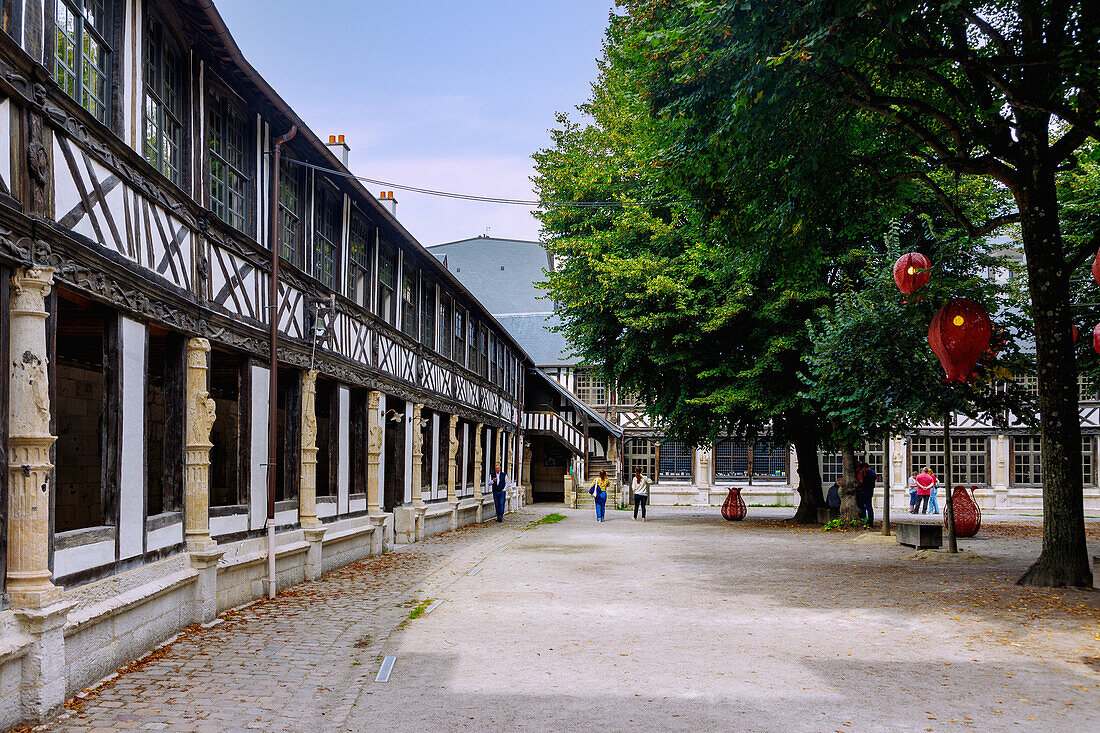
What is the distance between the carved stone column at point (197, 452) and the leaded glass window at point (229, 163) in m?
1.84

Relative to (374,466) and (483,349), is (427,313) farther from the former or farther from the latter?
(483,349)

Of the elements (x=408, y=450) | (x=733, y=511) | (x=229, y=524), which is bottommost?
(x=733, y=511)

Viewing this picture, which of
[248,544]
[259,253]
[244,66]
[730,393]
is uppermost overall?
[244,66]

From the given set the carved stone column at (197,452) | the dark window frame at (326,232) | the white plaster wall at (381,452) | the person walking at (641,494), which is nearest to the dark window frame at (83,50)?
the carved stone column at (197,452)

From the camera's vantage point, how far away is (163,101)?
912 centimetres

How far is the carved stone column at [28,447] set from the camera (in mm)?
6027

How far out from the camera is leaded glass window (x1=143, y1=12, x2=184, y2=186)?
877 cm

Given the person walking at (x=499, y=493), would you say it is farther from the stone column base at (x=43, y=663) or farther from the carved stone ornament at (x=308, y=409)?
the stone column base at (x=43, y=663)

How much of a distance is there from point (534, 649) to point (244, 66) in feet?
22.9

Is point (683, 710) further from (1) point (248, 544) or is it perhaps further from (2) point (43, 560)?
(1) point (248, 544)

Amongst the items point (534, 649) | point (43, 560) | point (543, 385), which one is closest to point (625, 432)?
point (543, 385)

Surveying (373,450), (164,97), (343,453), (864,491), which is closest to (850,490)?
(864,491)

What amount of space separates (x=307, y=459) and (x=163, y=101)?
18.7ft

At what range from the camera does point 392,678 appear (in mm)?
7148
